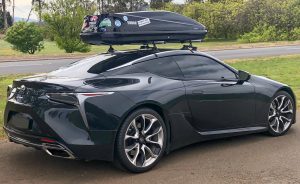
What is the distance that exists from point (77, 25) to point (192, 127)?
87.2ft

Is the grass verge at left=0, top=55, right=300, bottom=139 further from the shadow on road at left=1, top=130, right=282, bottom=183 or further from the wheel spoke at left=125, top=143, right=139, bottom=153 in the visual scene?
the wheel spoke at left=125, top=143, right=139, bottom=153

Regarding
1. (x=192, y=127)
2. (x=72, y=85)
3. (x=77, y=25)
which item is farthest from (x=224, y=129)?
(x=77, y=25)

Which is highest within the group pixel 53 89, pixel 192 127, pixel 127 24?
pixel 127 24

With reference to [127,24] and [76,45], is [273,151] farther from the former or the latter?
[76,45]

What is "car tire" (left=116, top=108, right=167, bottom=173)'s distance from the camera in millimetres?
5047

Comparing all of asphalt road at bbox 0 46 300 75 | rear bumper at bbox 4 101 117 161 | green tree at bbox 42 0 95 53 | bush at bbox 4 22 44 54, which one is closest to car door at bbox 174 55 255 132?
rear bumper at bbox 4 101 117 161

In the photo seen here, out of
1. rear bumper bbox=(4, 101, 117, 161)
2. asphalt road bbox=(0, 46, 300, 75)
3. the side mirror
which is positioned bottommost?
asphalt road bbox=(0, 46, 300, 75)

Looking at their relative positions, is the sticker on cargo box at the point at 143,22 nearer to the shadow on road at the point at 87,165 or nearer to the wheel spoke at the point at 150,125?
the wheel spoke at the point at 150,125

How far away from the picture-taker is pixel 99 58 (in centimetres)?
596

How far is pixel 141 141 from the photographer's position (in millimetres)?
5281

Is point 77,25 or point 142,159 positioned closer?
point 142,159

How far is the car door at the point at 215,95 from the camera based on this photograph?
5.86 m

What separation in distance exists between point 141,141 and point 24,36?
28.5 m

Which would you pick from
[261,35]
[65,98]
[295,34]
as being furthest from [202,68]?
[295,34]
